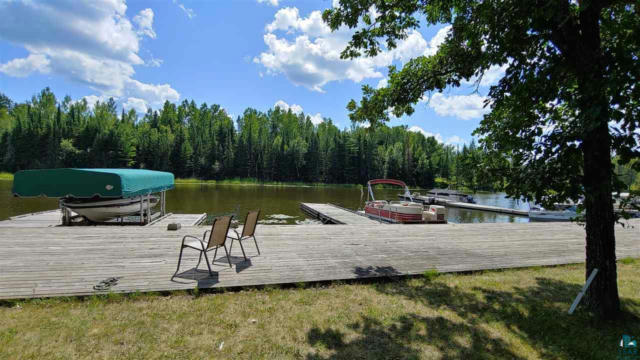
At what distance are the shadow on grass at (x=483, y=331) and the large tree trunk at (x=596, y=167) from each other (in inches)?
15.9

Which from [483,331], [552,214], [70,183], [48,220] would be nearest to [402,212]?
[483,331]

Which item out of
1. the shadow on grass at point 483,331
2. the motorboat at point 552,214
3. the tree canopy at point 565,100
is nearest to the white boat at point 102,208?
the shadow on grass at point 483,331

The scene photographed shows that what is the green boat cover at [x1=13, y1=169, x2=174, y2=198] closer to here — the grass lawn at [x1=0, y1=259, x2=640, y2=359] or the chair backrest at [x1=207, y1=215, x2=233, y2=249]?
the chair backrest at [x1=207, y1=215, x2=233, y2=249]

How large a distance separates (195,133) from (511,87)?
8421cm

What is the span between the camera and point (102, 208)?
10844 millimetres

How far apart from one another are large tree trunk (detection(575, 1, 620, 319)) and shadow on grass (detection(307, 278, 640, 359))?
0.40 m

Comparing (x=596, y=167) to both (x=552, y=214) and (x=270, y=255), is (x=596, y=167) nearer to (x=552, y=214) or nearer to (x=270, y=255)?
(x=270, y=255)

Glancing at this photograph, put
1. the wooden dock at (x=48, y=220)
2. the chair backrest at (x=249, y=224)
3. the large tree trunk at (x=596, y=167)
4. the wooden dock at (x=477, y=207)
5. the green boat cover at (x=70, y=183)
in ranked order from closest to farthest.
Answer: the large tree trunk at (x=596, y=167), the chair backrest at (x=249, y=224), the green boat cover at (x=70, y=183), the wooden dock at (x=48, y=220), the wooden dock at (x=477, y=207)

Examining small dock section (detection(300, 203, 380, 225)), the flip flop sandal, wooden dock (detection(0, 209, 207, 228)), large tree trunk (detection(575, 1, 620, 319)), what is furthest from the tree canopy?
wooden dock (detection(0, 209, 207, 228))

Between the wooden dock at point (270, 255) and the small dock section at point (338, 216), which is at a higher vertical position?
the wooden dock at point (270, 255)

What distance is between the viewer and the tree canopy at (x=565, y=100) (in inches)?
123

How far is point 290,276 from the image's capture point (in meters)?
5.23

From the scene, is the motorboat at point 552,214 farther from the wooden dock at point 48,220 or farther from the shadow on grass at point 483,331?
the wooden dock at point 48,220

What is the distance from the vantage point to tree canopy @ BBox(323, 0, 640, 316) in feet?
10.3
